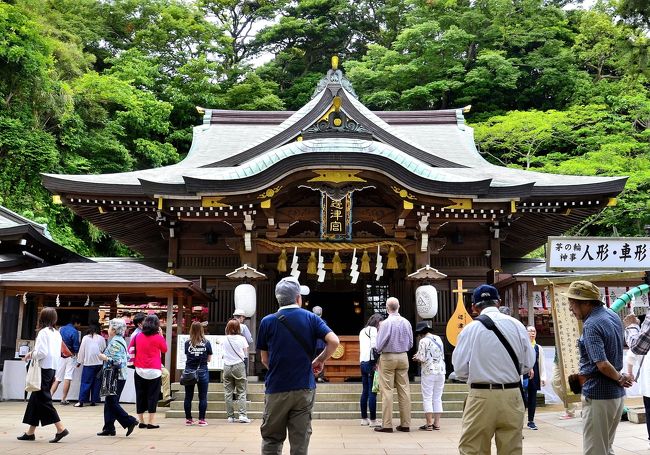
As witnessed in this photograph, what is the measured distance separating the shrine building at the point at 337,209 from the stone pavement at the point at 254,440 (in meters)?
4.40

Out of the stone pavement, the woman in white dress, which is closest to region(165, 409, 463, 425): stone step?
the stone pavement

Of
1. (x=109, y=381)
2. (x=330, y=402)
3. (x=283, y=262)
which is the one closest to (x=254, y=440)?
(x=109, y=381)

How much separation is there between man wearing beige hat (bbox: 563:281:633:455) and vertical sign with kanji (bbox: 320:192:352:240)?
824 cm

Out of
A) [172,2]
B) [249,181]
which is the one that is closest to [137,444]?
[249,181]

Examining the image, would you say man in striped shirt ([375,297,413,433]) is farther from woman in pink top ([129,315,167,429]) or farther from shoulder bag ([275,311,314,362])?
shoulder bag ([275,311,314,362])

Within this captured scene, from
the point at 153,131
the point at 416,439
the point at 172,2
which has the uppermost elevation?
the point at 172,2

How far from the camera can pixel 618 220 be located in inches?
923

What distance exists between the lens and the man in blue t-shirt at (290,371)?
14.3 ft

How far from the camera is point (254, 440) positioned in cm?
749

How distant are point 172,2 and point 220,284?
25900 millimetres

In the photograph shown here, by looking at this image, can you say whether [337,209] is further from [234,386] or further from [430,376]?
[430,376]

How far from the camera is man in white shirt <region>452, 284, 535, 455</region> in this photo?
406 cm

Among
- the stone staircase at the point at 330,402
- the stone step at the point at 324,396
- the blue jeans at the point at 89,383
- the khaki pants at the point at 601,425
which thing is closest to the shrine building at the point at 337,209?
the stone staircase at the point at 330,402

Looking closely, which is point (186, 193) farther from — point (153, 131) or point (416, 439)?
point (153, 131)
